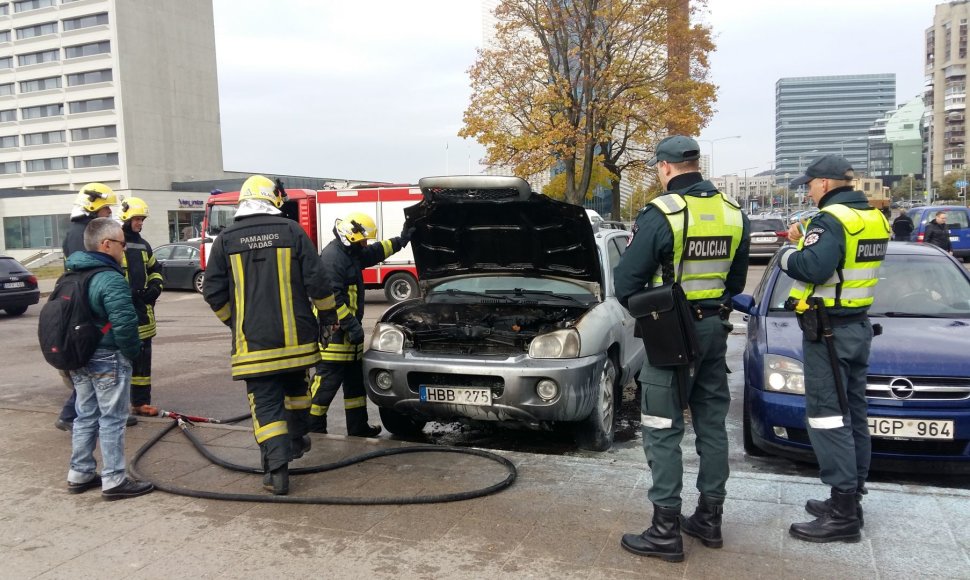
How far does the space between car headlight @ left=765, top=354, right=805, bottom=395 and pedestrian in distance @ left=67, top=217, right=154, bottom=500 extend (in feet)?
13.0

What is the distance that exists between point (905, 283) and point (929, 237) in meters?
12.1

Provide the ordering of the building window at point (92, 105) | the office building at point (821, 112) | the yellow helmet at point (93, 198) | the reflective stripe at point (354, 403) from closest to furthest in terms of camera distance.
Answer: the reflective stripe at point (354, 403) → the yellow helmet at point (93, 198) → the building window at point (92, 105) → the office building at point (821, 112)

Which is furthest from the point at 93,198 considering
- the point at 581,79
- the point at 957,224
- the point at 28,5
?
the point at 28,5

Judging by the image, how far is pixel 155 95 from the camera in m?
67.5

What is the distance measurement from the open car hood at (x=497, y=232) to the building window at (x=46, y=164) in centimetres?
7290

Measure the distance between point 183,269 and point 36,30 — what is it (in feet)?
198

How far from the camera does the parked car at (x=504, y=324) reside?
5145 millimetres

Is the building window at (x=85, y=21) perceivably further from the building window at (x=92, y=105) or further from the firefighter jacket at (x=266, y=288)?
the firefighter jacket at (x=266, y=288)

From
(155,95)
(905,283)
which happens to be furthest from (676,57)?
(155,95)

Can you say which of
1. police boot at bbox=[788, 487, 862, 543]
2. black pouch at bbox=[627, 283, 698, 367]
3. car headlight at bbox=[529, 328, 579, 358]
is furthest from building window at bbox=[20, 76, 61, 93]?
police boot at bbox=[788, 487, 862, 543]

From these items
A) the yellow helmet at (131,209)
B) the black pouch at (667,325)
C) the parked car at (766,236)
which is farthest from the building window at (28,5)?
the black pouch at (667,325)

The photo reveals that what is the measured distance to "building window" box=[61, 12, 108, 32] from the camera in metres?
64.1

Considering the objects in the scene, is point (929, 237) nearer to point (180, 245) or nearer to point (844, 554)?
point (844, 554)

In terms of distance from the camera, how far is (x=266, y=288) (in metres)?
4.39
